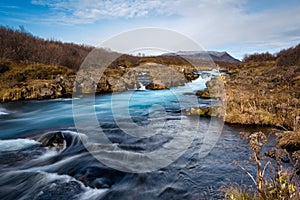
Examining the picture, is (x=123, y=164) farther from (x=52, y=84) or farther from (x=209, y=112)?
(x=52, y=84)

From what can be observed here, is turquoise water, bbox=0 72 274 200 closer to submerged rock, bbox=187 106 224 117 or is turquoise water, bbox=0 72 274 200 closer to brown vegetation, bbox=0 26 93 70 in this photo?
submerged rock, bbox=187 106 224 117

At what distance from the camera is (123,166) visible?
7.10 meters

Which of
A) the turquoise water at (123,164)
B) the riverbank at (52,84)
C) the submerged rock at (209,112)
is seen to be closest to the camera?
the turquoise water at (123,164)

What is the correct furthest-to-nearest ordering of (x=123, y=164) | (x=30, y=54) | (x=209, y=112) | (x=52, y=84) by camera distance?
(x=30, y=54)
(x=52, y=84)
(x=209, y=112)
(x=123, y=164)

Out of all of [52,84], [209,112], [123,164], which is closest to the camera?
[123,164]

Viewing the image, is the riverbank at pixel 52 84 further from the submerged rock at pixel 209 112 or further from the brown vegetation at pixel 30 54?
the submerged rock at pixel 209 112

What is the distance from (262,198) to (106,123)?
10897 millimetres

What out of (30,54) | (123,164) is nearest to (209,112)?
(123,164)

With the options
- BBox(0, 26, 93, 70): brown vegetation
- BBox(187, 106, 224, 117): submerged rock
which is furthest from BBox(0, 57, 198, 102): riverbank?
BBox(187, 106, 224, 117): submerged rock

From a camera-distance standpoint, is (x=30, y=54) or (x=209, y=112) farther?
(x=30, y=54)

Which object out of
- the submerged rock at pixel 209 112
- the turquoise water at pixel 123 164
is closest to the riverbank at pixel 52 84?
the turquoise water at pixel 123 164

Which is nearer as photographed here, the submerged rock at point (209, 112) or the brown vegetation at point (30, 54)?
the submerged rock at point (209, 112)

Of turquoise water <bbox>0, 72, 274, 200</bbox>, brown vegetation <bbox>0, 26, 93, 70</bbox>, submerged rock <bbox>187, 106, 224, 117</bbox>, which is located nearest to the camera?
turquoise water <bbox>0, 72, 274, 200</bbox>

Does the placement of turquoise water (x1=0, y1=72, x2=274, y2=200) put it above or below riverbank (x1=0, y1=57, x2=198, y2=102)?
below
